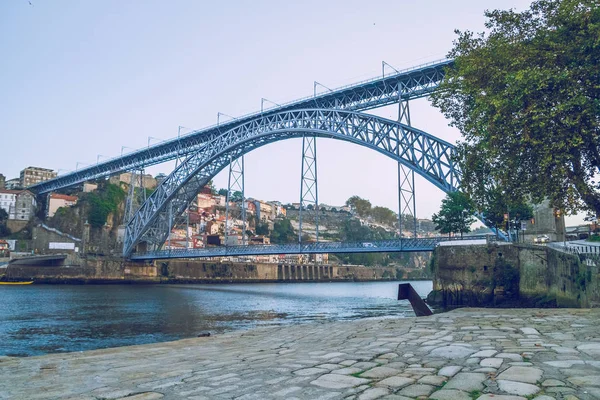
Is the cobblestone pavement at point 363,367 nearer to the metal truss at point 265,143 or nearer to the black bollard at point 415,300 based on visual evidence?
the black bollard at point 415,300

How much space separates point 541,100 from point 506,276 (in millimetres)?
12449

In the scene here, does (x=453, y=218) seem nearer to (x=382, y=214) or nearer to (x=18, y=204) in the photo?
Result: (x=18, y=204)

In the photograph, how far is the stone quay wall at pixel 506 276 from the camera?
682 inches

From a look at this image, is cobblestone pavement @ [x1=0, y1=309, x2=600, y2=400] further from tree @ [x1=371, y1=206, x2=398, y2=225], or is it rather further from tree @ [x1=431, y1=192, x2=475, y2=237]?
tree @ [x1=371, y1=206, x2=398, y2=225]

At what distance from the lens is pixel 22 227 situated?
71438 mm

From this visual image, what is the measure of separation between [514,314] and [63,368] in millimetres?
7951

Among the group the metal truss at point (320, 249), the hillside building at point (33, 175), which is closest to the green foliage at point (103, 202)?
the metal truss at point (320, 249)

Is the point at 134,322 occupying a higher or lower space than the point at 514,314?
lower

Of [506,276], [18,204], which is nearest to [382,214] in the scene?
[18,204]

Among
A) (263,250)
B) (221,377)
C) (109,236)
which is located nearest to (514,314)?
(221,377)

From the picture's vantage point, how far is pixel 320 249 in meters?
41.8

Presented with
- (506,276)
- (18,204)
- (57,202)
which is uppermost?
(57,202)

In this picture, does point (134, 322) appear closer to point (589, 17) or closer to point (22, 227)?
point (589, 17)

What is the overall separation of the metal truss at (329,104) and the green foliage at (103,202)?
358cm
